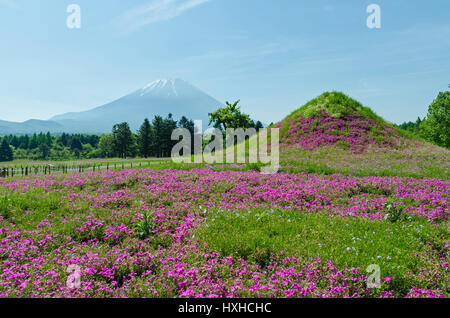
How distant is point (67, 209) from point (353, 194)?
12045 mm

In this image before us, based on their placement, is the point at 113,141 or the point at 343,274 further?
the point at 113,141

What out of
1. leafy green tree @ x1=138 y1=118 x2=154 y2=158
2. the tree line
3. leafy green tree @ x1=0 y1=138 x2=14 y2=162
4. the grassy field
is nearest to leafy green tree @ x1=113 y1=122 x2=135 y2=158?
the tree line

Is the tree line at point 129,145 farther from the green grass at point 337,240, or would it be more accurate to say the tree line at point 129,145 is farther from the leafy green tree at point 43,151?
the green grass at point 337,240

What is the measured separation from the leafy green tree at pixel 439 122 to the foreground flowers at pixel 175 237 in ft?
168

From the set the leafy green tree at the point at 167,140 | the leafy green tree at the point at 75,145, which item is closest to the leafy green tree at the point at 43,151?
the leafy green tree at the point at 75,145

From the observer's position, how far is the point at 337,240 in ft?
20.7

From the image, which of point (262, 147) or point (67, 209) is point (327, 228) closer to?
point (67, 209)

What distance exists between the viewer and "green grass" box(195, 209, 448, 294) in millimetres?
5301

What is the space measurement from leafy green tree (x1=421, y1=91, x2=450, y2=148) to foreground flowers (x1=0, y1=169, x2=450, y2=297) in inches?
2016

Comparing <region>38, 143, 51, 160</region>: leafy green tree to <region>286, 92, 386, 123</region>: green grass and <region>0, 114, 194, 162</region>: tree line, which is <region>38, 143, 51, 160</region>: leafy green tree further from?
<region>286, 92, 386, 123</region>: green grass
